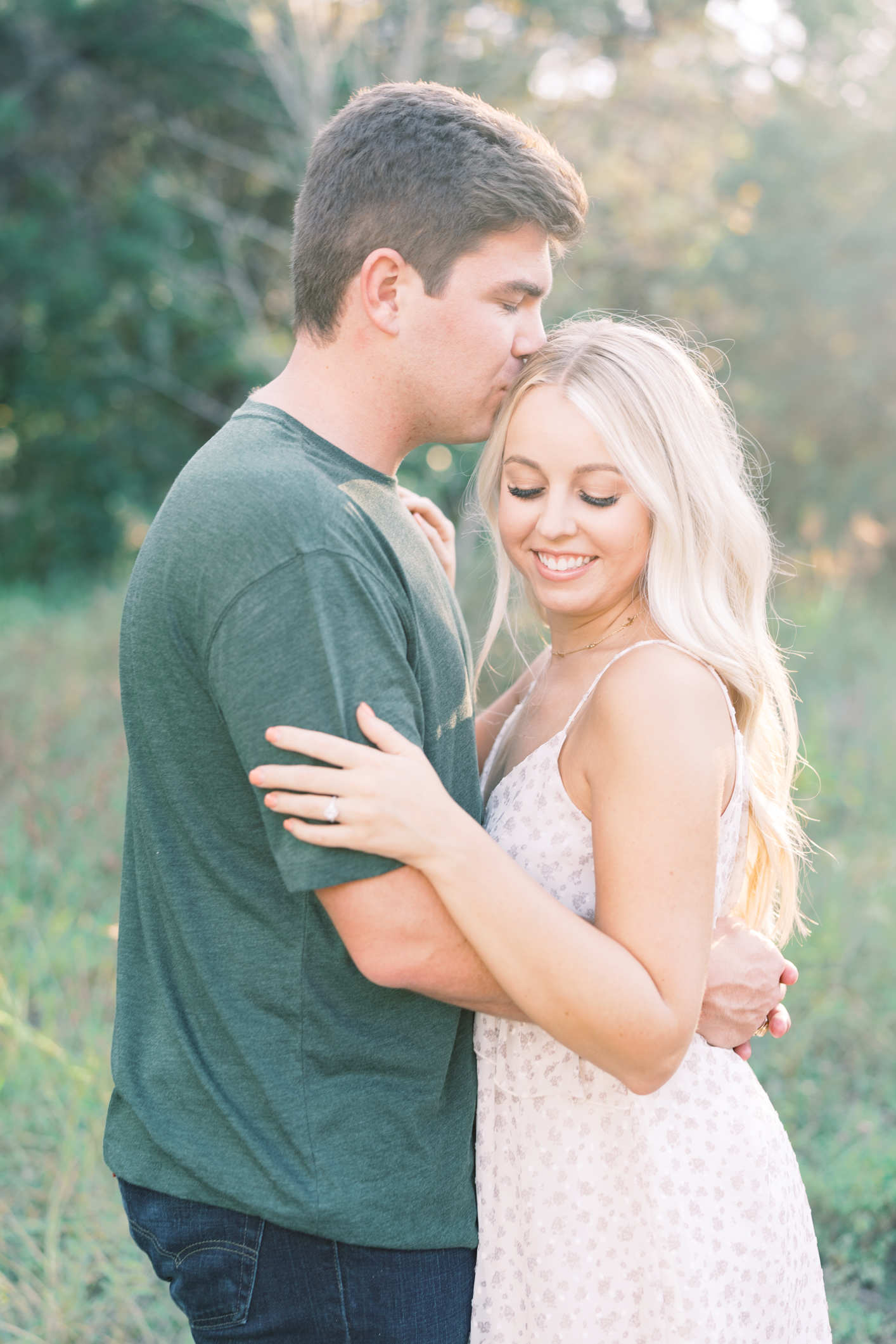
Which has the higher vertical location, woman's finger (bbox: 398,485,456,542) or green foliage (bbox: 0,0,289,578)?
green foliage (bbox: 0,0,289,578)

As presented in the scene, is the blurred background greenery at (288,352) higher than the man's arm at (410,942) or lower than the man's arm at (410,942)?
higher

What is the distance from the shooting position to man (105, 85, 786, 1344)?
1.46 meters

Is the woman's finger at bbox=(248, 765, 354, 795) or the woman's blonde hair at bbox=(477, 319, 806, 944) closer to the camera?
the woman's finger at bbox=(248, 765, 354, 795)

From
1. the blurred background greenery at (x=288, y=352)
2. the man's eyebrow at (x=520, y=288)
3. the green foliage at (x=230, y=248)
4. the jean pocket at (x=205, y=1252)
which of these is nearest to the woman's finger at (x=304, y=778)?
the jean pocket at (x=205, y=1252)

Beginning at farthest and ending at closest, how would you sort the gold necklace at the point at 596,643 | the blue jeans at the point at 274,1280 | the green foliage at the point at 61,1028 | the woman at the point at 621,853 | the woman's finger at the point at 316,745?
the green foliage at the point at 61,1028
the gold necklace at the point at 596,643
the blue jeans at the point at 274,1280
the woman at the point at 621,853
the woman's finger at the point at 316,745

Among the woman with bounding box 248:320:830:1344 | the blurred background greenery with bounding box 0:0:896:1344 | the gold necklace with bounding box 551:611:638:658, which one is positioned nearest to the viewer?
the woman with bounding box 248:320:830:1344

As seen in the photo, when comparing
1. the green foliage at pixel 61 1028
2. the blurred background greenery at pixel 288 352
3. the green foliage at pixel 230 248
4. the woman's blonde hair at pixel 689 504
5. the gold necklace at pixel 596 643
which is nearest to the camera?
the woman's blonde hair at pixel 689 504

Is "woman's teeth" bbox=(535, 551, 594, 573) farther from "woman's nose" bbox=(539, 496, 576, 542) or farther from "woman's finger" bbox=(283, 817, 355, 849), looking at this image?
"woman's finger" bbox=(283, 817, 355, 849)

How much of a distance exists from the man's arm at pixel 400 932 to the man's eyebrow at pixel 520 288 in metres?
0.96

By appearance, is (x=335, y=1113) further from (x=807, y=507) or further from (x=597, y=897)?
(x=807, y=507)

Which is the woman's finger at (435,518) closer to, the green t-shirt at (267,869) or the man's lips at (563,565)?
the man's lips at (563,565)

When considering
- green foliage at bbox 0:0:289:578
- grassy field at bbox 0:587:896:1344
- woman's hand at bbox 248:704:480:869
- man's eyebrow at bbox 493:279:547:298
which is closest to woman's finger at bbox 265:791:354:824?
woman's hand at bbox 248:704:480:869

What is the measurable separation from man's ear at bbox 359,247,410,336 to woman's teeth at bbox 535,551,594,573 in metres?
0.47

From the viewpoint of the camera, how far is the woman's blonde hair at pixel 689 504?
73.4 inches
